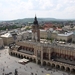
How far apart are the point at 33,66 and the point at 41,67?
3.74m

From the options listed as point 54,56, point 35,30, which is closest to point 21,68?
point 54,56

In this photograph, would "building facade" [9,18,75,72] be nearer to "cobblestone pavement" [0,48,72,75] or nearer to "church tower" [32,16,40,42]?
"cobblestone pavement" [0,48,72,75]

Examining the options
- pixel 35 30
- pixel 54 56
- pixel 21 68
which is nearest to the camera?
pixel 21 68

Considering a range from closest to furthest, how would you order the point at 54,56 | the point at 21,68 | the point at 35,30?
1. the point at 21,68
2. the point at 54,56
3. the point at 35,30

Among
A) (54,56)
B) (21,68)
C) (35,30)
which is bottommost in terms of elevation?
(21,68)

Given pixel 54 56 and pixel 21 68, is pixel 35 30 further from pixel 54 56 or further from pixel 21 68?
pixel 21 68

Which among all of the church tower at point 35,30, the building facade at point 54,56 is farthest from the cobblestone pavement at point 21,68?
the church tower at point 35,30

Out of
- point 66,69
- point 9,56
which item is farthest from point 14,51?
point 66,69

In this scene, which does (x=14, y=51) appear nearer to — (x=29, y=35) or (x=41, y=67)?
(x=41, y=67)

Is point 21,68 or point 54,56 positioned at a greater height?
point 54,56

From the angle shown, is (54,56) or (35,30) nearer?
(54,56)

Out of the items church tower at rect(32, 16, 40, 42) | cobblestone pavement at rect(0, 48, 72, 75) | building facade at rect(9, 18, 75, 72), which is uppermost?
church tower at rect(32, 16, 40, 42)

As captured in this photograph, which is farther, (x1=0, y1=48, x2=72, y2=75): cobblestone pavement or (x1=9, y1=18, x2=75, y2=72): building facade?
(x1=9, y1=18, x2=75, y2=72): building facade

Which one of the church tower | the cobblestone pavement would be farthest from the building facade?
the church tower
